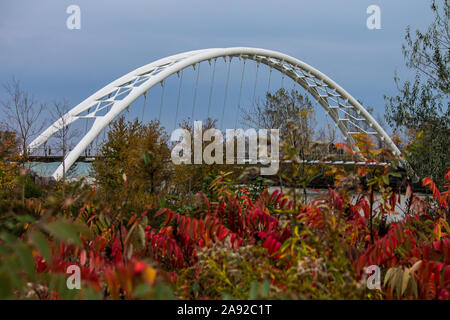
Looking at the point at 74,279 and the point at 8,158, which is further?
the point at 8,158

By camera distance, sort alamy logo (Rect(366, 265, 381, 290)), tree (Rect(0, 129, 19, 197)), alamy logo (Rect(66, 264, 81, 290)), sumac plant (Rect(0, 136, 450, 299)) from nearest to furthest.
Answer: sumac plant (Rect(0, 136, 450, 299)), alamy logo (Rect(66, 264, 81, 290)), alamy logo (Rect(366, 265, 381, 290)), tree (Rect(0, 129, 19, 197))

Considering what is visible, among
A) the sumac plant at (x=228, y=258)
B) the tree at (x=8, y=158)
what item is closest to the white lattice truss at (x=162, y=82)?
the tree at (x=8, y=158)

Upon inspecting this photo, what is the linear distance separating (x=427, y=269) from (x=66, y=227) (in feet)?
7.15

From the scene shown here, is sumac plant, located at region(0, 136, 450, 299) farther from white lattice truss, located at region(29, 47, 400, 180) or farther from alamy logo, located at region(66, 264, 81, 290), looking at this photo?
white lattice truss, located at region(29, 47, 400, 180)

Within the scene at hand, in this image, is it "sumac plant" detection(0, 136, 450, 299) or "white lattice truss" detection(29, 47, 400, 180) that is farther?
"white lattice truss" detection(29, 47, 400, 180)

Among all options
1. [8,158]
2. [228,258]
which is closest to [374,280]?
[228,258]

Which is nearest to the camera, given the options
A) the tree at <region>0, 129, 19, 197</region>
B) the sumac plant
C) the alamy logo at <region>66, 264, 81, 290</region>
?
the sumac plant

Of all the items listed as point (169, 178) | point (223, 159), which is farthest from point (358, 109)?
point (169, 178)

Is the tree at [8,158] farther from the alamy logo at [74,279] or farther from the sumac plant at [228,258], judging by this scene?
the alamy logo at [74,279]

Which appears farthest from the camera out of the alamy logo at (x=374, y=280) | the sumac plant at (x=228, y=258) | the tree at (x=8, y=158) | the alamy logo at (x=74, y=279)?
the tree at (x=8, y=158)

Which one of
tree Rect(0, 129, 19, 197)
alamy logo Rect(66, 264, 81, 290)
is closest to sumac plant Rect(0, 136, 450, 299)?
alamy logo Rect(66, 264, 81, 290)

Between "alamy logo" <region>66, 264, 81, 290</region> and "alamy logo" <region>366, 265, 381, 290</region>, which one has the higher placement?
"alamy logo" <region>66, 264, 81, 290</region>

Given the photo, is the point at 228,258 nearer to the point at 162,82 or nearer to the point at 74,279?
the point at 74,279
